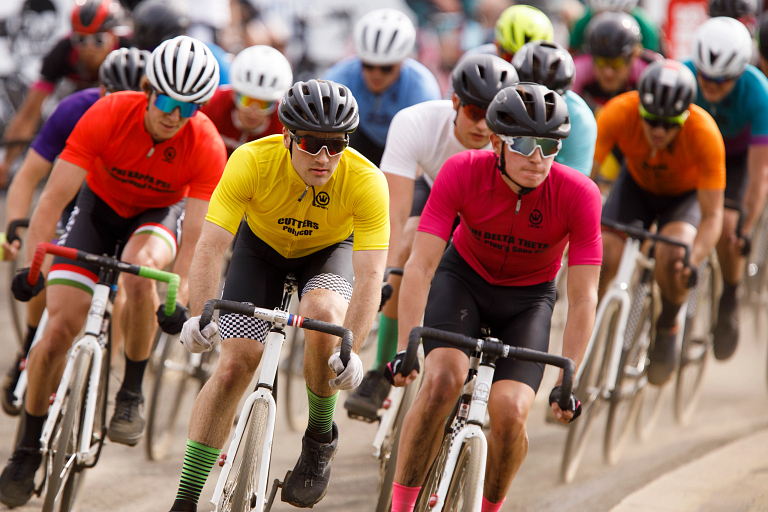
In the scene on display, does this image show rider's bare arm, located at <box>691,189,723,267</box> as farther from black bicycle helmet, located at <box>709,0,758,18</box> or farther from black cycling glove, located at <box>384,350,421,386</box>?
black cycling glove, located at <box>384,350,421,386</box>

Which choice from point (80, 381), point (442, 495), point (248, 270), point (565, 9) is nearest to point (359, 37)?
point (248, 270)

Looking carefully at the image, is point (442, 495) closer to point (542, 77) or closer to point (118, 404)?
point (118, 404)

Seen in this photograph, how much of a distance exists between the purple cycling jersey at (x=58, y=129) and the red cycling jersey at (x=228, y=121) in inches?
39.9

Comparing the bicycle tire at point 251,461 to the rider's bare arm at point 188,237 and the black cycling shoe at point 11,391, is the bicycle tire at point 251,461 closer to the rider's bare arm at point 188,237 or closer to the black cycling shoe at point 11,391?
the rider's bare arm at point 188,237

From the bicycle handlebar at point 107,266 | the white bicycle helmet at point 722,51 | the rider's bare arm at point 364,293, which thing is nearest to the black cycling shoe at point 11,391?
the bicycle handlebar at point 107,266

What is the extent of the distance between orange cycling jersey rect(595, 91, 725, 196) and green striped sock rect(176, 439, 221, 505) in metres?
3.55

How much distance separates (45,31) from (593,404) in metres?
8.09

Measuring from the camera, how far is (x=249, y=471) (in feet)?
11.0

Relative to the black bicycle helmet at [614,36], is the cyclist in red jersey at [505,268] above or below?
below

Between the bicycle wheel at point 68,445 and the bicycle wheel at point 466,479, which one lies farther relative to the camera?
the bicycle wheel at point 68,445

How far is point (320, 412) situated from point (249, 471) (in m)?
0.65

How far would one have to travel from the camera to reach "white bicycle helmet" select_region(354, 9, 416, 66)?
20.0 feet

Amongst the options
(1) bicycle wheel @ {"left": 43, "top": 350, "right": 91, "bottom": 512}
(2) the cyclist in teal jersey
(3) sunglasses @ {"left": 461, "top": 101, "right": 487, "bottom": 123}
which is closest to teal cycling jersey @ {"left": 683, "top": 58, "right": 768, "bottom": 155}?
(2) the cyclist in teal jersey

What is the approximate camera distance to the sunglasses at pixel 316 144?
12.1ft
